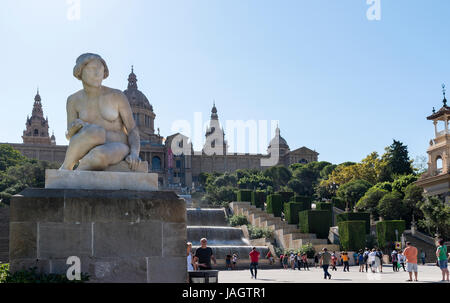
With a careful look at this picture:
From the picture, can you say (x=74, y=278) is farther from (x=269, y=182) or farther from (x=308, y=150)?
(x=308, y=150)

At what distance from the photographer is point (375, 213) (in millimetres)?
54781

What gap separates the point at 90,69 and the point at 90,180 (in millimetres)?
1684

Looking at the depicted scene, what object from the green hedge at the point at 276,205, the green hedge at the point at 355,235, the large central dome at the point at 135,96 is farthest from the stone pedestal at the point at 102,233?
the large central dome at the point at 135,96

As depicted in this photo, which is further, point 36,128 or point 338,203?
point 36,128

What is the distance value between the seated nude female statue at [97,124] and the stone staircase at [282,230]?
113ft

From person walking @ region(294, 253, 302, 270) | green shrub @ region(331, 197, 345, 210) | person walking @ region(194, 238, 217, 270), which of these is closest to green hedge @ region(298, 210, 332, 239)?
person walking @ region(294, 253, 302, 270)

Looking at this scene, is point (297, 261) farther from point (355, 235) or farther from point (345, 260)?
point (355, 235)

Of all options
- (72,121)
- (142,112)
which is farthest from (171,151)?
(72,121)

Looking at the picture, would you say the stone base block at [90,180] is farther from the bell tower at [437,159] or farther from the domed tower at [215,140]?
the domed tower at [215,140]

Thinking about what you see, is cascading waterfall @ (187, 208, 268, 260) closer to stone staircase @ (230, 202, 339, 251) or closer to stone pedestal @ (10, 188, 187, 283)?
stone staircase @ (230, 202, 339, 251)

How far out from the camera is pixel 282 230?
1796 inches

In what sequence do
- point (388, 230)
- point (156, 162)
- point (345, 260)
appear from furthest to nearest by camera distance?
point (156, 162) → point (388, 230) → point (345, 260)

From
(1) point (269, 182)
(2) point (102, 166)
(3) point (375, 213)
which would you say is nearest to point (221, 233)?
(3) point (375, 213)
